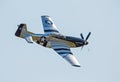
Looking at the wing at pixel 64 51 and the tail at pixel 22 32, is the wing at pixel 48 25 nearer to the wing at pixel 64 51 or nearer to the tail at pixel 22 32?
the tail at pixel 22 32

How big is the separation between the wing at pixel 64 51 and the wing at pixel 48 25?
6373 millimetres

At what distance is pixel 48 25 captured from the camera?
125188mm

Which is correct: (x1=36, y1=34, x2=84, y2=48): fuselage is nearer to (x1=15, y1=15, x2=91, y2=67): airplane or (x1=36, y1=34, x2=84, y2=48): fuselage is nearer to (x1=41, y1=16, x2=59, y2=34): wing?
(x1=15, y1=15, x2=91, y2=67): airplane

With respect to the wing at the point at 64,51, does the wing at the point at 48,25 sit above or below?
below

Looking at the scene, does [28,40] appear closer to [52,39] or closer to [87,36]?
[52,39]

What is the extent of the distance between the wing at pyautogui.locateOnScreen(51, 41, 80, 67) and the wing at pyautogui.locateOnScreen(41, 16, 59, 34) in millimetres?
6373

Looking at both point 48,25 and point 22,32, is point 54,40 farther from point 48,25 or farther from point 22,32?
point 48,25

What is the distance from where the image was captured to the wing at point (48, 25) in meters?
124

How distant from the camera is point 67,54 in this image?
368 ft

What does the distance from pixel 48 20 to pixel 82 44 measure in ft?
31.2

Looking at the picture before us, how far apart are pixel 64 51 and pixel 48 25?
41.6ft

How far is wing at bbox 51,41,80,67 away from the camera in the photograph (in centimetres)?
10828

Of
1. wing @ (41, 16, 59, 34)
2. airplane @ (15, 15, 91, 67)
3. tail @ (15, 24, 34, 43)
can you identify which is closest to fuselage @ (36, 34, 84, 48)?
airplane @ (15, 15, 91, 67)

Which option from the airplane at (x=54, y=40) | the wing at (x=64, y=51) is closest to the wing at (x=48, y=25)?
the airplane at (x=54, y=40)
